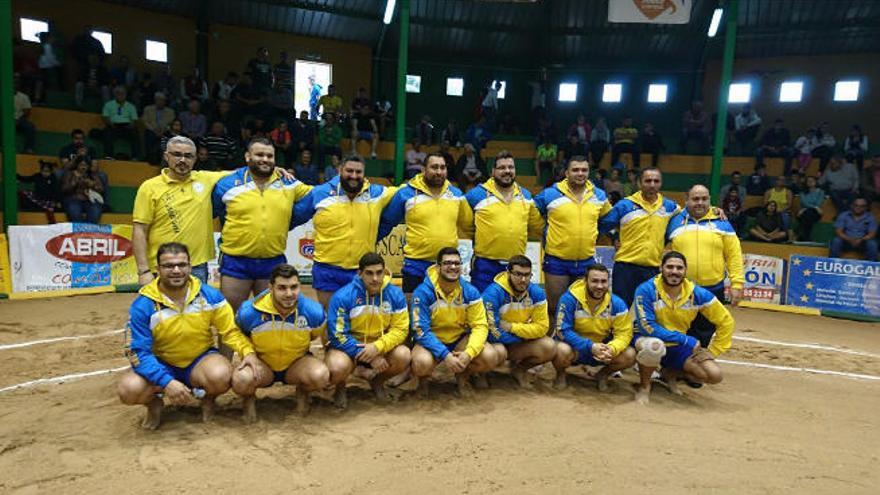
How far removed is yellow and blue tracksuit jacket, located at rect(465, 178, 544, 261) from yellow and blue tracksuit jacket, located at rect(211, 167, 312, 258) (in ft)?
5.65

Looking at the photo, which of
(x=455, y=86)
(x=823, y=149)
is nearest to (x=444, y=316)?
(x=823, y=149)

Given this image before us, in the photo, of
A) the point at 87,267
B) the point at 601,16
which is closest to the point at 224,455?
the point at 87,267

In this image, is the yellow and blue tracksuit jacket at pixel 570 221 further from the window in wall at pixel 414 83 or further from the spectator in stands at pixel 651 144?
the window in wall at pixel 414 83

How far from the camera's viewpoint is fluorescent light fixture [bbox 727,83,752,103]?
18797 millimetres

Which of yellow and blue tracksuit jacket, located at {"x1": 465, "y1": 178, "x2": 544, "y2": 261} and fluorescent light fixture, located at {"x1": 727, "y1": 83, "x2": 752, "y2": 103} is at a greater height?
fluorescent light fixture, located at {"x1": 727, "y1": 83, "x2": 752, "y2": 103}

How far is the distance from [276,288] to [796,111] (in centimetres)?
1882

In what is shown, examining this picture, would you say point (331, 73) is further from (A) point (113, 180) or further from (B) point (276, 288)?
(B) point (276, 288)

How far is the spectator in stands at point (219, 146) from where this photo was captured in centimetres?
1230

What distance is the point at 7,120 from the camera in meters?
8.99

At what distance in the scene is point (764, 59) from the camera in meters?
18.5

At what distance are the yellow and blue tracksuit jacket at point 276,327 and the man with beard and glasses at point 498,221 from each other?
68.1 inches

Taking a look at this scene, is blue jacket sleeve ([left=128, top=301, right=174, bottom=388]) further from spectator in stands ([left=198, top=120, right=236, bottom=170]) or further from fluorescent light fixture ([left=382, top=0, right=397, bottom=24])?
fluorescent light fixture ([left=382, top=0, right=397, bottom=24])

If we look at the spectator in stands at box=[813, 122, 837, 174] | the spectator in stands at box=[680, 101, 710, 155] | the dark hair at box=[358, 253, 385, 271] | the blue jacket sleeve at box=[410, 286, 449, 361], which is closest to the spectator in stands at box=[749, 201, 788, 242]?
the spectator in stands at box=[813, 122, 837, 174]

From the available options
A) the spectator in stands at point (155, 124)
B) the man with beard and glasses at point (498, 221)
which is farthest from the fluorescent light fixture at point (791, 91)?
the spectator in stands at point (155, 124)
